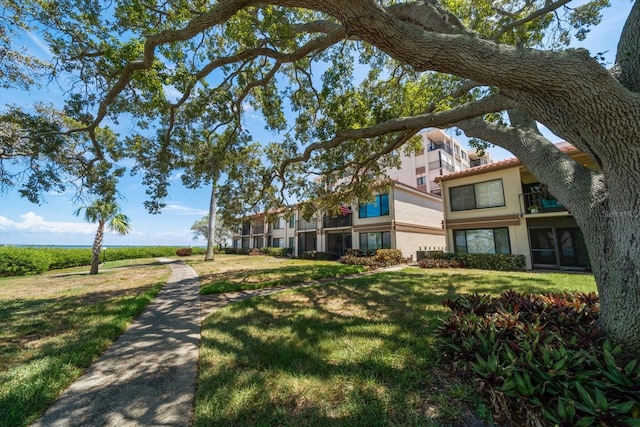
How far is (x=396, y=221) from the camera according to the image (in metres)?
20.0

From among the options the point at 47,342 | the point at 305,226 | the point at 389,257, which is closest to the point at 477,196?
the point at 389,257

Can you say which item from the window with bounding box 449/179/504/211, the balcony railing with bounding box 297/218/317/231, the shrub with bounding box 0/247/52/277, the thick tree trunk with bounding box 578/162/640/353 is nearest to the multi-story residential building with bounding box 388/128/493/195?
the balcony railing with bounding box 297/218/317/231

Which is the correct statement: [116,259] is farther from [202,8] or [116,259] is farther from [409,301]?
[409,301]

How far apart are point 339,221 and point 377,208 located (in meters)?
4.74

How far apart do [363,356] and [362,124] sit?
7164 mm

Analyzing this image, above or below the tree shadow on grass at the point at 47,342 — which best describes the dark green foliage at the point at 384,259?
above

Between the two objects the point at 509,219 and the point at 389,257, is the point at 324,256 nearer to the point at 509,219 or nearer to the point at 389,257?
the point at 389,257

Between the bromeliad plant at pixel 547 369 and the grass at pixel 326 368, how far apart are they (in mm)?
349

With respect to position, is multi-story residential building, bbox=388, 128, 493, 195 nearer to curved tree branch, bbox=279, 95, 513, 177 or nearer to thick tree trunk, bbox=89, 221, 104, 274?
curved tree branch, bbox=279, 95, 513, 177

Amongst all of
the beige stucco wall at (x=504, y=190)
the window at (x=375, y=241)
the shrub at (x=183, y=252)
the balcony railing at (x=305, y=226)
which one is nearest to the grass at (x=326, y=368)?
the beige stucco wall at (x=504, y=190)

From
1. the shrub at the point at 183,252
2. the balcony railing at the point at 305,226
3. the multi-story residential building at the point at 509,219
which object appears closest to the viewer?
the multi-story residential building at the point at 509,219

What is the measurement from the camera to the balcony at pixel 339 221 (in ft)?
79.1

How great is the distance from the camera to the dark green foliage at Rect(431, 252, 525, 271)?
1432cm

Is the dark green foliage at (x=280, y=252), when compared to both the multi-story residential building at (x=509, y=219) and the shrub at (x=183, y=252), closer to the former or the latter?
the shrub at (x=183, y=252)
